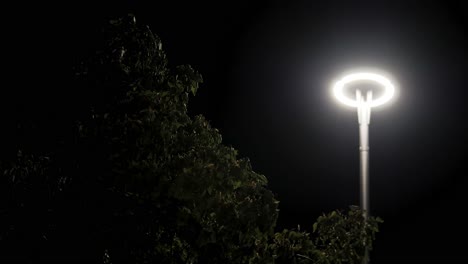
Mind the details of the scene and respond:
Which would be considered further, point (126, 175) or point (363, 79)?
point (363, 79)

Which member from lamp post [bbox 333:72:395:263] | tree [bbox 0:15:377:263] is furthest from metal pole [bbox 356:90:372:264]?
tree [bbox 0:15:377:263]

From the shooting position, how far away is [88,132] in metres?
5.67

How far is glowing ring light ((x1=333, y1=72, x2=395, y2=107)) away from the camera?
23.8 ft

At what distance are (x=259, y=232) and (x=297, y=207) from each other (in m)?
26.6

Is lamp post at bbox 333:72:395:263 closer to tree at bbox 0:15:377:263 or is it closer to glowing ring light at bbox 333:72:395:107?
glowing ring light at bbox 333:72:395:107

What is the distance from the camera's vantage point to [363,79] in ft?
23.7

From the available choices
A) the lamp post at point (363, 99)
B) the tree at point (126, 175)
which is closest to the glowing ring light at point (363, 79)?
the lamp post at point (363, 99)

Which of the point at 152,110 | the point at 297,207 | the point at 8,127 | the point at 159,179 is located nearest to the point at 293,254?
the point at 159,179

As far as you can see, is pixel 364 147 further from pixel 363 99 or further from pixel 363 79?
pixel 363 79

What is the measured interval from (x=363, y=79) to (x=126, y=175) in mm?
3184

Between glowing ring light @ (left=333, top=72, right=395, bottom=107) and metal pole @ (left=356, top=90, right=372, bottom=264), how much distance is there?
87 millimetres

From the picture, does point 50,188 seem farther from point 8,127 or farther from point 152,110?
point 152,110

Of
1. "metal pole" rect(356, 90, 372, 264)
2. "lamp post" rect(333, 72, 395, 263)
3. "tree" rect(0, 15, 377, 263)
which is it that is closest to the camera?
"tree" rect(0, 15, 377, 263)

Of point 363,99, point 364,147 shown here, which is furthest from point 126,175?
point 363,99
